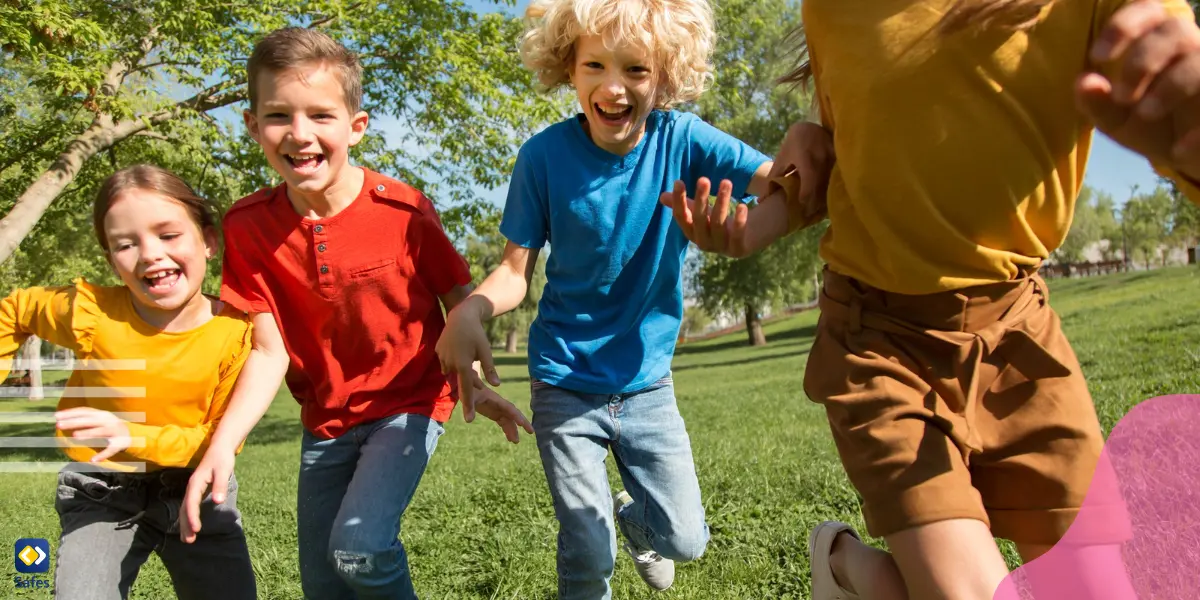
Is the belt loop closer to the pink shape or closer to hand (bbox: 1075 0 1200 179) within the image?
the pink shape

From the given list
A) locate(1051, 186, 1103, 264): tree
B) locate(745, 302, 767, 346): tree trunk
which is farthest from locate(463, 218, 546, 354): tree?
locate(1051, 186, 1103, 264): tree

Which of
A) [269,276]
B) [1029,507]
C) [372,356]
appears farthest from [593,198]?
[1029,507]

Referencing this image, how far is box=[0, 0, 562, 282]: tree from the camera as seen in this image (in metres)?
11.3

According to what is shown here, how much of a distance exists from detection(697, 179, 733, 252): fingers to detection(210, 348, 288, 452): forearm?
60.5 inches

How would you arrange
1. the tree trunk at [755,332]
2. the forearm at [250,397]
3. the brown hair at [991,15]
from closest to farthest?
the brown hair at [991,15]
the forearm at [250,397]
the tree trunk at [755,332]

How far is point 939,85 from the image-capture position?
2.03 meters

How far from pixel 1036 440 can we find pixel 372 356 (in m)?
2.14

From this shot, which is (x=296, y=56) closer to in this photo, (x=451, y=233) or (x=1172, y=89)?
(x=1172, y=89)

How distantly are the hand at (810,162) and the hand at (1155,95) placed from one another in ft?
2.85

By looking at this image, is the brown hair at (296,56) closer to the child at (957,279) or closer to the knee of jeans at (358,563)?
the knee of jeans at (358,563)

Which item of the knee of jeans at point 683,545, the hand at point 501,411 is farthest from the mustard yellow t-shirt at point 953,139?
the knee of jeans at point 683,545

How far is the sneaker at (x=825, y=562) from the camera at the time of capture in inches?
101

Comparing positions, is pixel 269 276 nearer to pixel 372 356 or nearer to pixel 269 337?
pixel 269 337

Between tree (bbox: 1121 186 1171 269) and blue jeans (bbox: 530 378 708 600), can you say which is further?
tree (bbox: 1121 186 1171 269)
